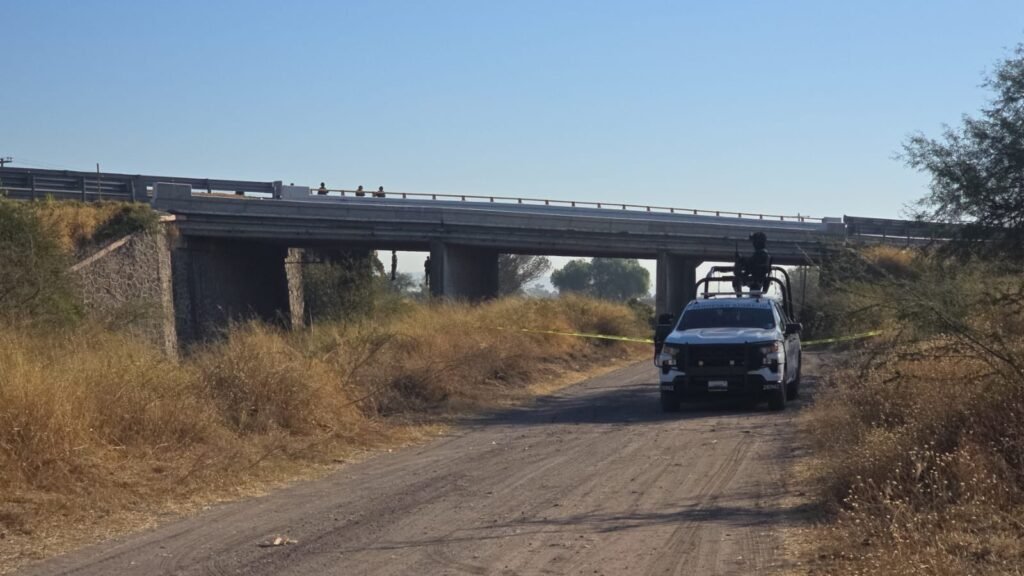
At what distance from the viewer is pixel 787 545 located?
9109 mm

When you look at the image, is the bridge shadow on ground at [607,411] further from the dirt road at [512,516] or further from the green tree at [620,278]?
the green tree at [620,278]

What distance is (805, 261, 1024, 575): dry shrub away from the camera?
26.4ft

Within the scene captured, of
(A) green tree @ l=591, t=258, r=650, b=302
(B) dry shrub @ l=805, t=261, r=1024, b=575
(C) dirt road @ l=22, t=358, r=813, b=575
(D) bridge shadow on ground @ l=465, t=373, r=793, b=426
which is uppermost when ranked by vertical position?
(A) green tree @ l=591, t=258, r=650, b=302

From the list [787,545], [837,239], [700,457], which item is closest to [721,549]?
[787,545]

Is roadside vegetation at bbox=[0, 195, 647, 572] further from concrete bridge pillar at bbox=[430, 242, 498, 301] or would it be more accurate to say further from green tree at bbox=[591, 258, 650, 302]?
green tree at bbox=[591, 258, 650, 302]

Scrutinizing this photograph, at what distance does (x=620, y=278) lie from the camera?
178125 mm

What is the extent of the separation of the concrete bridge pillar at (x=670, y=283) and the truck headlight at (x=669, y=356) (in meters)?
27.3

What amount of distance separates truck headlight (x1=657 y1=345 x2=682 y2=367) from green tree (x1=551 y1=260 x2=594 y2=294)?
14307 cm

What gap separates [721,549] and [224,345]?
983 cm

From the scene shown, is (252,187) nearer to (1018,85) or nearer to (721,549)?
(1018,85)

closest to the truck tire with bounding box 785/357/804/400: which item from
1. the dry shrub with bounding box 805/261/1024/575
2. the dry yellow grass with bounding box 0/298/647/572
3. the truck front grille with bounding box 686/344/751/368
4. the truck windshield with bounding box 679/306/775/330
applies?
the truck windshield with bounding box 679/306/775/330

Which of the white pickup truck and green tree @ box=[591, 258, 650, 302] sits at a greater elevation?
green tree @ box=[591, 258, 650, 302]

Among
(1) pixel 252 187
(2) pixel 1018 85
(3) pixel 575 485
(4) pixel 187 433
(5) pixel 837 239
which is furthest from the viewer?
(1) pixel 252 187

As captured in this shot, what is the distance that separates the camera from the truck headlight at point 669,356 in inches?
798
